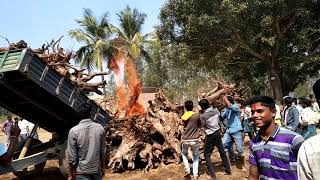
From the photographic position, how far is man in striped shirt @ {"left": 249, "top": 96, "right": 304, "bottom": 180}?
135 inches

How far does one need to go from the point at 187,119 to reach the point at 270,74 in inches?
596

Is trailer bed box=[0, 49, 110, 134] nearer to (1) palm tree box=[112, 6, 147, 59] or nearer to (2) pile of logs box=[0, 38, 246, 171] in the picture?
(2) pile of logs box=[0, 38, 246, 171]

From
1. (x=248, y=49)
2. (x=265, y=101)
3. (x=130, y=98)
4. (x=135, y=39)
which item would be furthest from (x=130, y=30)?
(x=265, y=101)

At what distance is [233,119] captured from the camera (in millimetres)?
9602

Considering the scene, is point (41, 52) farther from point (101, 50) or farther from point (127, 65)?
point (101, 50)

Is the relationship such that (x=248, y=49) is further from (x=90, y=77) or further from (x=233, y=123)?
(x=90, y=77)

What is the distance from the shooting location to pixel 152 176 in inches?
399

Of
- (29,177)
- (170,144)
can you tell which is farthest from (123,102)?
(29,177)

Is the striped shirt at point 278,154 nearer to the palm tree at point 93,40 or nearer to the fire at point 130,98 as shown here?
the fire at point 130,98

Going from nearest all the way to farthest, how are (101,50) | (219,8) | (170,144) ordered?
1. (170,144)
2. (219,8)
3. (101,50)

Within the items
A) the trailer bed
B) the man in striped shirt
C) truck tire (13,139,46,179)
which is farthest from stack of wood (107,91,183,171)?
the man in striped shirt

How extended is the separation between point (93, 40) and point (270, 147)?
32.9m

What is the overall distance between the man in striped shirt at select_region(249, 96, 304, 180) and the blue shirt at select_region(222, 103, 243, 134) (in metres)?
5.88

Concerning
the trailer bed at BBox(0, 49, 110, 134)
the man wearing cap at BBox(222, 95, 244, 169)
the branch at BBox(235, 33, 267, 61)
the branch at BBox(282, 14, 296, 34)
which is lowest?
the man wearing cap at BBox(222, 95, 244, 169)
